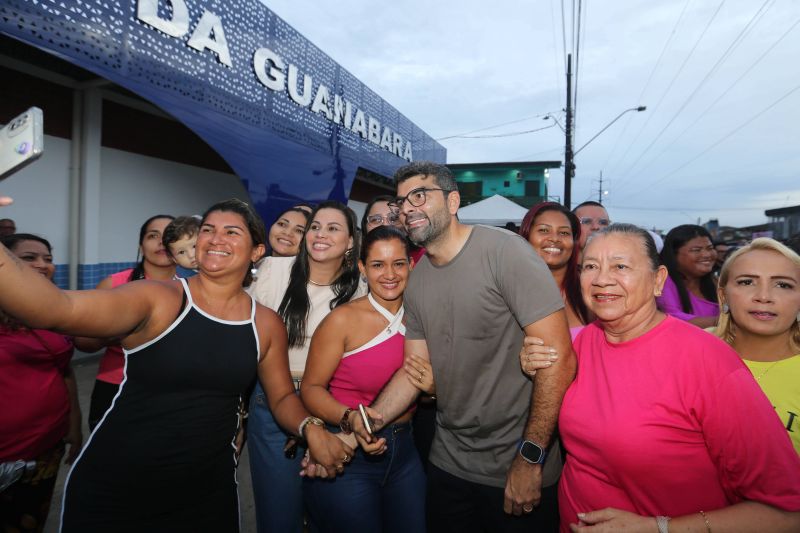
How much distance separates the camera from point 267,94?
27.0 feet

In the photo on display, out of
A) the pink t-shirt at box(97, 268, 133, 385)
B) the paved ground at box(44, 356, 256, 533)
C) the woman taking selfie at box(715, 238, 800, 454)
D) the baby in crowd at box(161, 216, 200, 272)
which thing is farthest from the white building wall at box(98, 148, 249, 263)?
the woman taking selfie at box(715, 238, 800, 454)

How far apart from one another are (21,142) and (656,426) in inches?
82.7

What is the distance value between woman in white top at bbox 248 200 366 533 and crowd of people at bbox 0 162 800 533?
0.06 feet

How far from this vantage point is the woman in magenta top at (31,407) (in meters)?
2.23

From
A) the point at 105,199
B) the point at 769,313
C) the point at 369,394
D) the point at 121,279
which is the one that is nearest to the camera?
the point at 769,313

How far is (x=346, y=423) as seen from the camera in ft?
7.01

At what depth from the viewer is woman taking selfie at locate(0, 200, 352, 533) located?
171 cm

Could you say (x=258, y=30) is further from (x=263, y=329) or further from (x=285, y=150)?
(x=263, y=329)

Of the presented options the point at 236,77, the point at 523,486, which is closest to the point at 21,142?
the point at 523,486

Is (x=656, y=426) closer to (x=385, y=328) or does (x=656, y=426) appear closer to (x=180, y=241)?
(x=385, y=328)

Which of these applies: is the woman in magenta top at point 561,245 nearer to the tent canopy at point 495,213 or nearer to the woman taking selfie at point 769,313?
the woman taking selfie at point 769,313

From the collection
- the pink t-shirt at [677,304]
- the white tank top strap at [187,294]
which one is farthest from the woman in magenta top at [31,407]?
the pink t-shirt at [677,304]

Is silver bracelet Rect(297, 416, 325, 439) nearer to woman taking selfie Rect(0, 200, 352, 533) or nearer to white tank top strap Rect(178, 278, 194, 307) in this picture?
woman taking selfie Rect(0, 200, 352, 533)

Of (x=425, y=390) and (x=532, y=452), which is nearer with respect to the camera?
(x=532, y=452)
